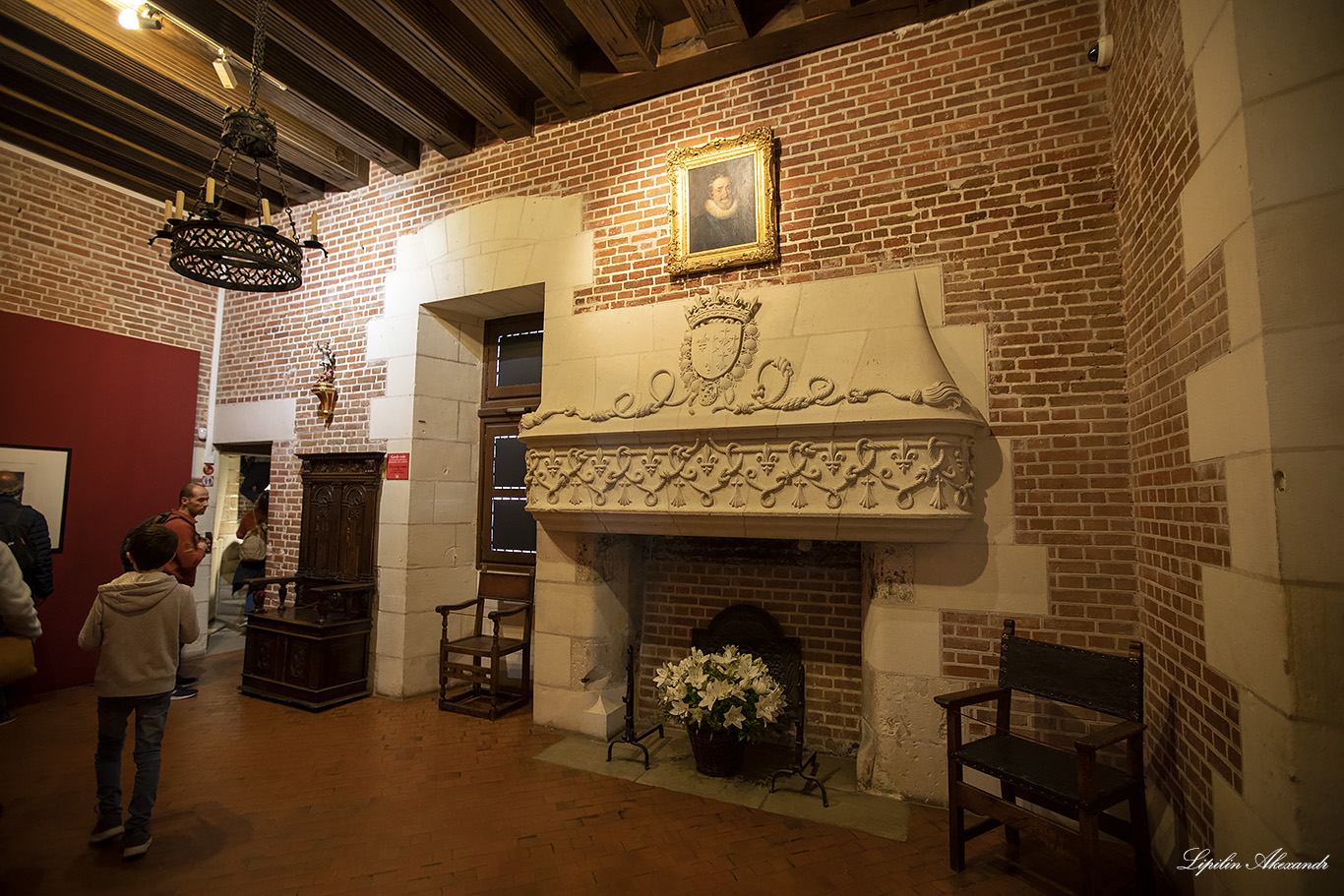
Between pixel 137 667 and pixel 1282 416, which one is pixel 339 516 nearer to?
pixel 137 667

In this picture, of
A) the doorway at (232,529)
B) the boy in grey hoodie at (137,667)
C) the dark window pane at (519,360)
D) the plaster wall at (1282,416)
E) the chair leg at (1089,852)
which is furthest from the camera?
the doorway at (232,529)

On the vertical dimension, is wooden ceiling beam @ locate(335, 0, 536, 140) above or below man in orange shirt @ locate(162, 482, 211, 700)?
above

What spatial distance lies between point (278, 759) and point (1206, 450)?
501 cm

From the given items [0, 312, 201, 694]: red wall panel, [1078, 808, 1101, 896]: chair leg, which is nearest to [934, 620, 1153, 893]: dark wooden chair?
[1078, 808, 1101, 896]: chair leg

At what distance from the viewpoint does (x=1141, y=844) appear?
2338 millimetres

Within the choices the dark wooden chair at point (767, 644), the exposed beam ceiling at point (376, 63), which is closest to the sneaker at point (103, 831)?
the dark wooden chair at point (767, 644)

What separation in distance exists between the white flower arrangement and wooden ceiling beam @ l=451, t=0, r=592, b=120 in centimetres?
407

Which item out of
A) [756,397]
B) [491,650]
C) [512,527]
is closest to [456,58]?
[756,397]

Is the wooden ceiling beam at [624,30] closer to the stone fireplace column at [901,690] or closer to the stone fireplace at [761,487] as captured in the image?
the stone fireplace at [761,487]

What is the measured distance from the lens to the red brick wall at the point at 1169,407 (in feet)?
7.10

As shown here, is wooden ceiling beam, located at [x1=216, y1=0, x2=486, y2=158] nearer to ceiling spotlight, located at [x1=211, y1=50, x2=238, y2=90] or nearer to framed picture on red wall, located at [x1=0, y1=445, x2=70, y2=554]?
ceiling spotlight, located at [x1=211, y1=50, x2=238, y2=90]

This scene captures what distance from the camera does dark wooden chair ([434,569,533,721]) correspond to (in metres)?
4.46

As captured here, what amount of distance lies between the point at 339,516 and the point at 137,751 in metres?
2.79

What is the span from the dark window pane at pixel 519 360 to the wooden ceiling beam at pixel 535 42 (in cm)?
189
